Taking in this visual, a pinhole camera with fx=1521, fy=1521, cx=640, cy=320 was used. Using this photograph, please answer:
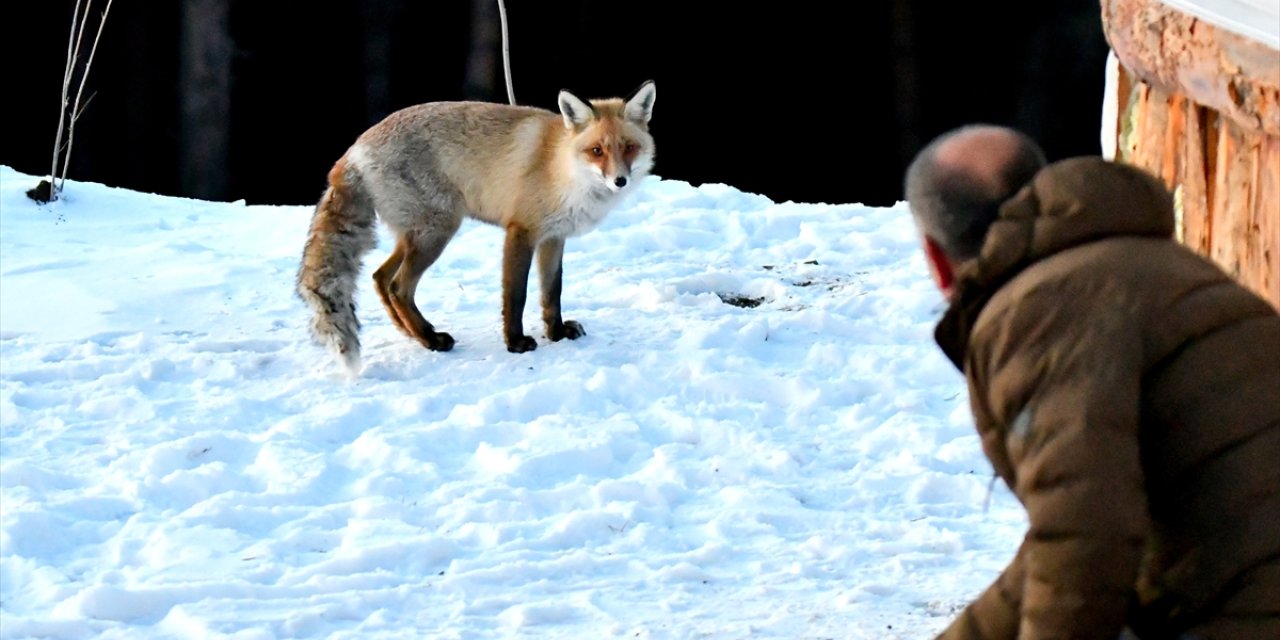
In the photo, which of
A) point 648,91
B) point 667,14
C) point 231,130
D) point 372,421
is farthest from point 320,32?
point 372,421

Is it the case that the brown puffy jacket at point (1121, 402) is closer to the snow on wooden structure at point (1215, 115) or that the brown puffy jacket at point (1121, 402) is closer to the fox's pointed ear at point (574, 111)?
the snow on wooden structure at point (1215, 115)

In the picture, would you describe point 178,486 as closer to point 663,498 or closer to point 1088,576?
point 663,498

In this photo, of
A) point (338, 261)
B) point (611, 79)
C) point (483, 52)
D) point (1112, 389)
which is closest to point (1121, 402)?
point (1112, 389)

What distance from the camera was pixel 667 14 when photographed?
14.0m

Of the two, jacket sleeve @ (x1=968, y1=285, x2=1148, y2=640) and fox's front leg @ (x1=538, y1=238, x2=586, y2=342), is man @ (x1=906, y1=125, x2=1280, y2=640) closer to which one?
jacket sleeve @ (x1=968, y1=285, x2=1148, y2=640)

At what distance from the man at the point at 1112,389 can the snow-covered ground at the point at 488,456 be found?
78.2 inches

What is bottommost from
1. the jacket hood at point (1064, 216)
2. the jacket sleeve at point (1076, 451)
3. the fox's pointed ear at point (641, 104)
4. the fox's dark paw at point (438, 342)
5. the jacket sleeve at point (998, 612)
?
the fox's dark paw at point (438, 342)

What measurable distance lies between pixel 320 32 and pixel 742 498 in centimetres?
1041

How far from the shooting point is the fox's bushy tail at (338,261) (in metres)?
6.11

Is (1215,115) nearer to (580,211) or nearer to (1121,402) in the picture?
(1121,402)

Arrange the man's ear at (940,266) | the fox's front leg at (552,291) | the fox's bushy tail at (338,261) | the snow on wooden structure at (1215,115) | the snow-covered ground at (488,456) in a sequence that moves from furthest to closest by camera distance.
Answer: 1. the fox's front leg at (552,291)
2. the fox's bushy tail at (338,261)
3. the snow-covered ground at (488,456)
4. the snow on wooden structure at (1215,115)
5. the man's ear at (940,266)

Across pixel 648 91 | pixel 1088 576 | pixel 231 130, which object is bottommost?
pixel 231 130

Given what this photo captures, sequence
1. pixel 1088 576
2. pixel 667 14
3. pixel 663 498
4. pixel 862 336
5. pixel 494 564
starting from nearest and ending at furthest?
1. pixel 1088 576
2. pixel 494 564
3. pixel 663 498
4. pixel 862 336
5. pixel 667 14

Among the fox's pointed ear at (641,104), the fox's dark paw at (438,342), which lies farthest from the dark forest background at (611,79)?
the fox's dark paw at (438,342)
